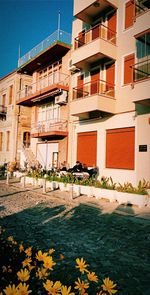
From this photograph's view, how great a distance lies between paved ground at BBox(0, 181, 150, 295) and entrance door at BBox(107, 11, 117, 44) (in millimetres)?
10210

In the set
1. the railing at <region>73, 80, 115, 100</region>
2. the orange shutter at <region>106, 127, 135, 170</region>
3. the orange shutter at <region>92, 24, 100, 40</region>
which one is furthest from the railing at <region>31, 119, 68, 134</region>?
the orange shutter at <region>92, 24, 100, 40</region>

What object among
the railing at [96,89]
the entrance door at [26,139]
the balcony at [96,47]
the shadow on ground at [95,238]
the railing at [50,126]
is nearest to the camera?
the shadow on ground at [95,238]

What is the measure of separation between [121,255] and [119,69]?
1226 centimetres

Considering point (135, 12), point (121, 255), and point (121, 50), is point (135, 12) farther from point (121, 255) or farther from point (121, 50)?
point (121, 255)

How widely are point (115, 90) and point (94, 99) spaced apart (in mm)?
1430

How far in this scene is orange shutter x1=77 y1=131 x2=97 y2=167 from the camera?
55.5ft

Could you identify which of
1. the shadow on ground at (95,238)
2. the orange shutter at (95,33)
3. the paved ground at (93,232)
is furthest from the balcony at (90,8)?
the shadow on ground at (95,238)

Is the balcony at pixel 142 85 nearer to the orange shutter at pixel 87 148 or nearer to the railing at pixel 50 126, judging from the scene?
the orange shutter at pixel 87 148

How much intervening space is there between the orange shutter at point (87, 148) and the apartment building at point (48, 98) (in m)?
1.79

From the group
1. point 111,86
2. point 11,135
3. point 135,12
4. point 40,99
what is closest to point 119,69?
point 111,86

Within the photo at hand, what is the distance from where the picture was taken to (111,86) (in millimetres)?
15508

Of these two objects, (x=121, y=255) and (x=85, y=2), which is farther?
(x=85, y=2)

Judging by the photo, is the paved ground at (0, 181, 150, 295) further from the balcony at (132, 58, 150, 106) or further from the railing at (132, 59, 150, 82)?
the railing at (132, 59, 150, 82)

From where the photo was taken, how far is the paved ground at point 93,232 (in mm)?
4387
